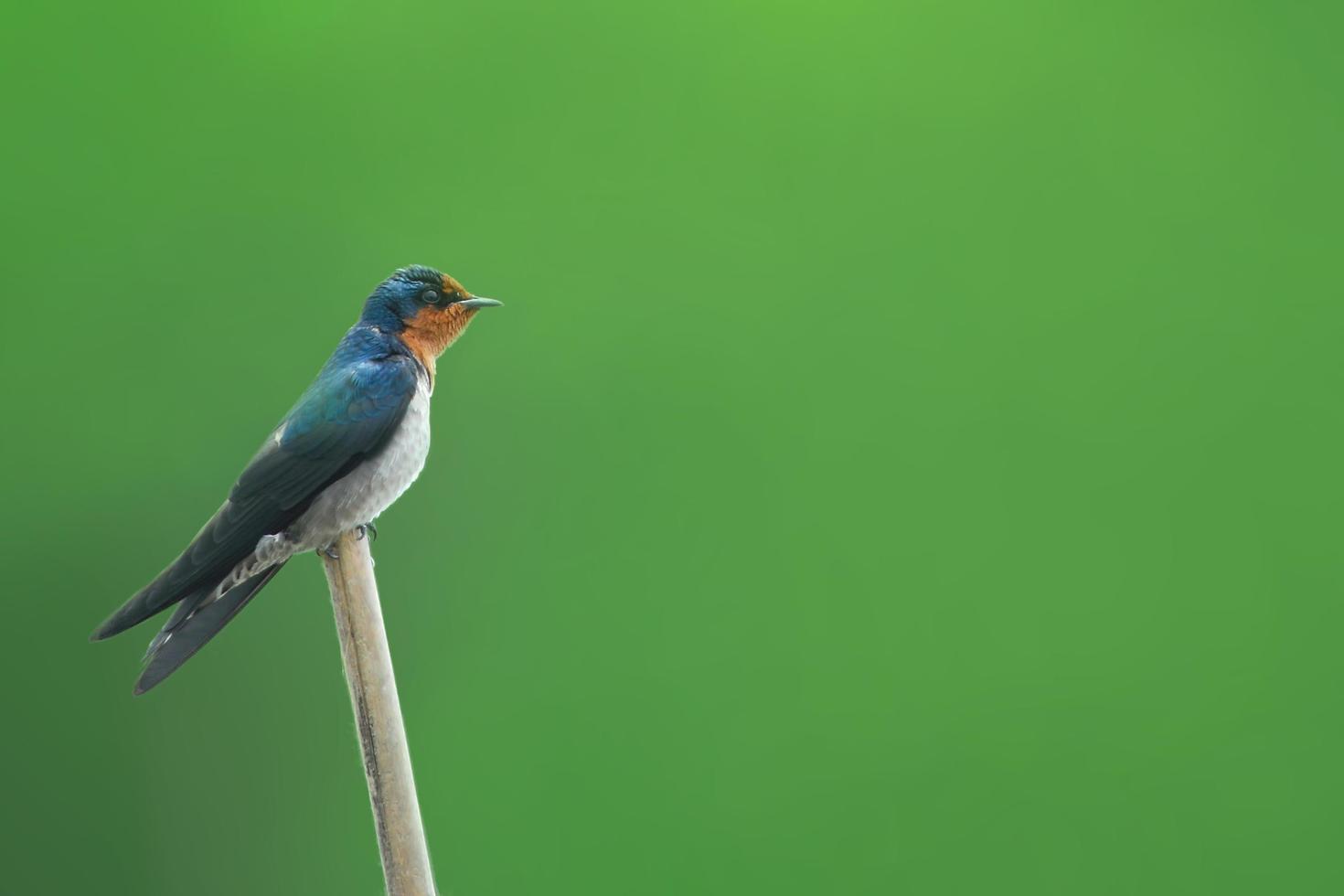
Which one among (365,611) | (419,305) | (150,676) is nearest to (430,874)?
(365,611)

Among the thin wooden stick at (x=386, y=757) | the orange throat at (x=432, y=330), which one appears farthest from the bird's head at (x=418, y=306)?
the thin wooden stick at (x=386, y=757)

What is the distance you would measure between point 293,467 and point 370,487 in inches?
4.1

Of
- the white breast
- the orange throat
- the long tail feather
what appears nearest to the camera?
the long tail feather

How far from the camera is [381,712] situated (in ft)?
4.48

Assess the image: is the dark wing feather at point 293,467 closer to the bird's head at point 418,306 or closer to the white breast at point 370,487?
the white breast at point 370,487

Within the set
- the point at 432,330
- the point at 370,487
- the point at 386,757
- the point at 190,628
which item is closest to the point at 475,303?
the point at 432,330

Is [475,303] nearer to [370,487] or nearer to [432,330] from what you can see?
[432,330]

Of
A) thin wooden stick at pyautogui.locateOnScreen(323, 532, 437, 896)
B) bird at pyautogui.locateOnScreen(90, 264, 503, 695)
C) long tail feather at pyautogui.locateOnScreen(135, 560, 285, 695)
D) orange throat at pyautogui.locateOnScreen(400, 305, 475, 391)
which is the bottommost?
thin wooden stick at pyautogui.locateOnScreen(323, 532, 437, 896)

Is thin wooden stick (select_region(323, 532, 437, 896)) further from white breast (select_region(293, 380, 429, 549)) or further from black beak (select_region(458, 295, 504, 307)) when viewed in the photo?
black beak (select_region(458, 295, 504, 307))

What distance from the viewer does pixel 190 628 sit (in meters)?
1.58

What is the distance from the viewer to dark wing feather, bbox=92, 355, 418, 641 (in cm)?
155

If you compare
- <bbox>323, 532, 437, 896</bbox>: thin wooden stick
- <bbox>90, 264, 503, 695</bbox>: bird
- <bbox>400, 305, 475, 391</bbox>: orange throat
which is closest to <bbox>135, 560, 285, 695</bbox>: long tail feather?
<bbox>90, 264, 503, 695</bbox>: bird

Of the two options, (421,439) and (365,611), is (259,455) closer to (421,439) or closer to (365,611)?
(421,439)

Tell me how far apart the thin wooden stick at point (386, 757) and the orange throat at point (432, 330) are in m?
0.59
